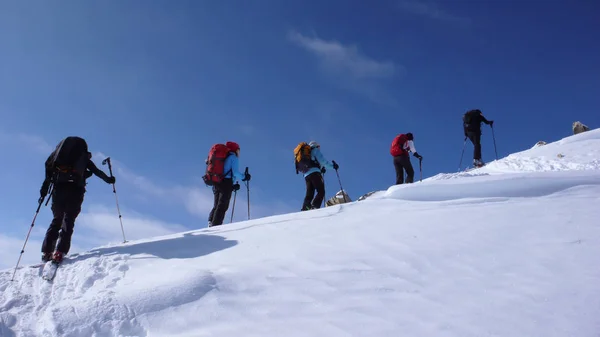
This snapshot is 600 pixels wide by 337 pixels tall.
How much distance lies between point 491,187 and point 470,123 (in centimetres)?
738

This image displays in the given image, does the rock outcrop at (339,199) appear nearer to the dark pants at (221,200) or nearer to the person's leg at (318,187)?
the person's leg at (318,187)

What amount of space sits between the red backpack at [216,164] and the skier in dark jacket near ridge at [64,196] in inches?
108

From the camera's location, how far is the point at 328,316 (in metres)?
3.44

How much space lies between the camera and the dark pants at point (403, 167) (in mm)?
11227

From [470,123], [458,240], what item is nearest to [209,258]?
[458,240]

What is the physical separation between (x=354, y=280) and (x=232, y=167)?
209 inches

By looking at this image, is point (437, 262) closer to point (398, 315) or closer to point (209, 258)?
point (398, 315)

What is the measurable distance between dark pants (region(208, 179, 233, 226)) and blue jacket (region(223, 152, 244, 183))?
14 centimetres

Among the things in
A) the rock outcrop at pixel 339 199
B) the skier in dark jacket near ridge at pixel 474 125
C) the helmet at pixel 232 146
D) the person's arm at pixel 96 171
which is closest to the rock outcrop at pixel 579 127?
the skier in dark jacket near ridge at pixel 474 125

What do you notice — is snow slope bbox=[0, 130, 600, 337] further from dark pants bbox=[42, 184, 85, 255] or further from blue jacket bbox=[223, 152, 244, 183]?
blue jacket bbox=[223, 152, 244, 183]

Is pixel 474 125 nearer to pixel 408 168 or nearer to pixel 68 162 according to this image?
pixel 408 168

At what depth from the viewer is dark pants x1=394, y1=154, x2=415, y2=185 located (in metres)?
11.2

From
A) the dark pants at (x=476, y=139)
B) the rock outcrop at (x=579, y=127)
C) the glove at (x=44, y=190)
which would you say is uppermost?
the rock outcrop at (x=579, y=127)

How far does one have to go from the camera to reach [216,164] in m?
8.77
